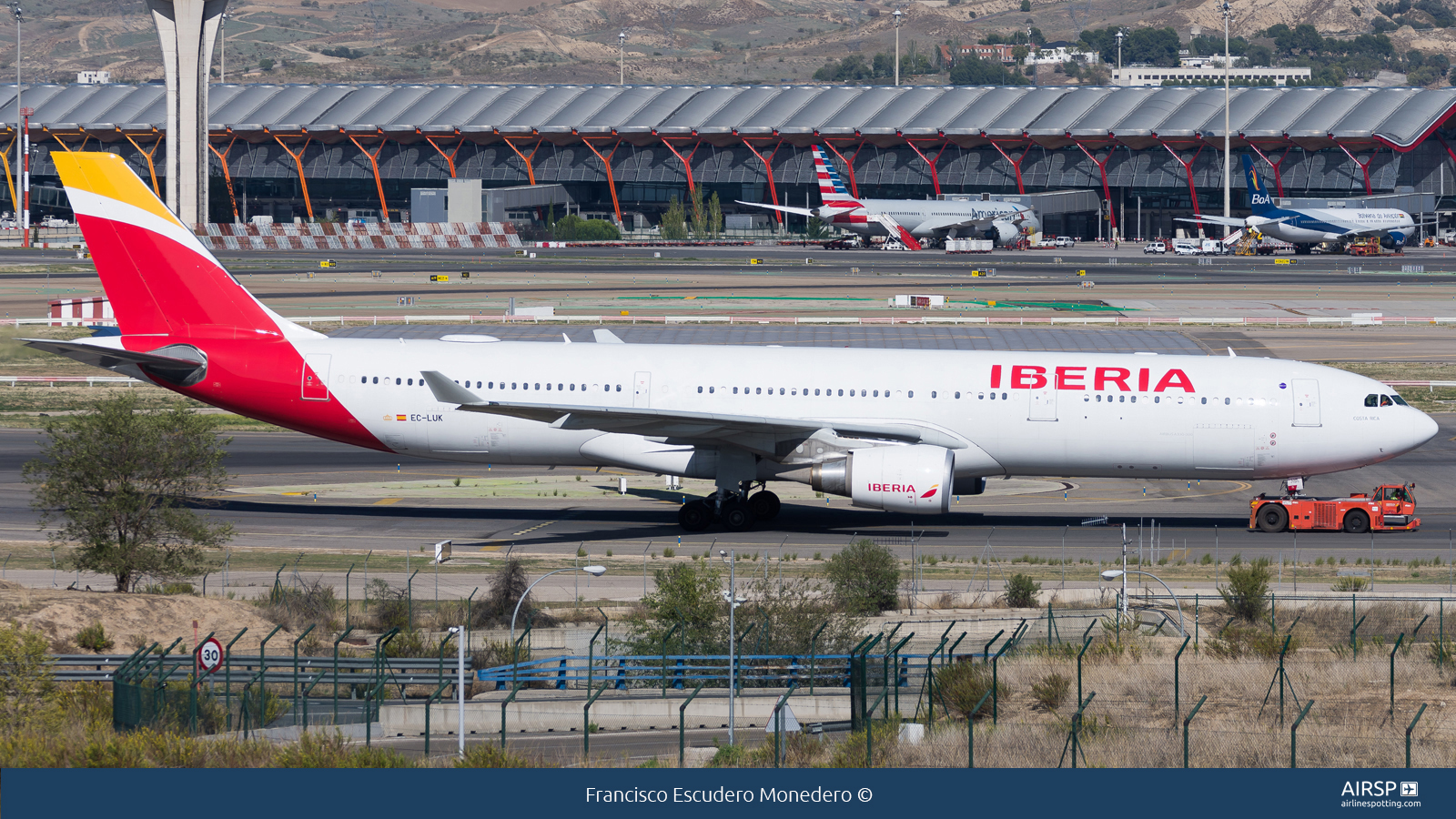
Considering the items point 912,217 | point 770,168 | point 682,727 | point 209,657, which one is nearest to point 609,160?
point 770,168

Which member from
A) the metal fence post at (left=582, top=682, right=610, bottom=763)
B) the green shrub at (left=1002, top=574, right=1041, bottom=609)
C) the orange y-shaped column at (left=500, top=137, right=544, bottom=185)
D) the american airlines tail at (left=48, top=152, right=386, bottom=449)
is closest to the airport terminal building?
the orange y-shaped column at (left=500, top=137, right=544, bottom=185)

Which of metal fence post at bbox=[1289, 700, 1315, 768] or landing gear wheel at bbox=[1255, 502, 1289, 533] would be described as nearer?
metal fence post at bbox=[1289, 700, 1315, 768]

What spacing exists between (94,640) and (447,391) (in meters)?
11.5

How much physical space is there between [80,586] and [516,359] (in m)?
12.8

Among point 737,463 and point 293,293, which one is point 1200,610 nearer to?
point 737,463

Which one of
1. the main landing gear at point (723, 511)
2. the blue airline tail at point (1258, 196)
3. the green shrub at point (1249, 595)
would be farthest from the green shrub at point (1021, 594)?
the blue airline tail at point (1258, 196)

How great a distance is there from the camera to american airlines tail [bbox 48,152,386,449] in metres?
41.7

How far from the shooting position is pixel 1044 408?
4084 cm

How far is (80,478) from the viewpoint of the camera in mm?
35031

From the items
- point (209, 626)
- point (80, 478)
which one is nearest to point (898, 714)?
point (209, 626)

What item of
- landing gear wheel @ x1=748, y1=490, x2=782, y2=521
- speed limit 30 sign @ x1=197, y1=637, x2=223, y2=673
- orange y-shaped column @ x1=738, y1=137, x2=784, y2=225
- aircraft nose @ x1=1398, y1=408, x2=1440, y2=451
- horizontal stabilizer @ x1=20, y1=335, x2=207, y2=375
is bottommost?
speed limit 30 sign @ x1=197, y1=637, x2=223, y2=673

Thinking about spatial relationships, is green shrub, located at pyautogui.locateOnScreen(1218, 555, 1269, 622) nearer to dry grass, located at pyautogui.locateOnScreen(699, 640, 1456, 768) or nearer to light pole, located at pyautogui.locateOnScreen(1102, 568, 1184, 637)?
light pole, located at pyautogui.locateOnScreen(1102, 568, 1184, 637)

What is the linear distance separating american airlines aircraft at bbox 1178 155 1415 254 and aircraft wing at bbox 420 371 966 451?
125537 mm

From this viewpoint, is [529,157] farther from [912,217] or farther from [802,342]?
[802,342]
